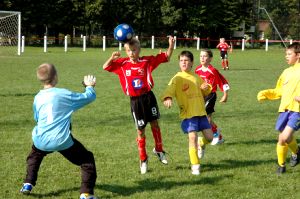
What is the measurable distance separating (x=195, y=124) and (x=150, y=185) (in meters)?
1.14

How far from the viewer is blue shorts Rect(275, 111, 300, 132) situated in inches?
248

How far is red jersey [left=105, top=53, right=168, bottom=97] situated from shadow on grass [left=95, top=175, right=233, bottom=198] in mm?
1282

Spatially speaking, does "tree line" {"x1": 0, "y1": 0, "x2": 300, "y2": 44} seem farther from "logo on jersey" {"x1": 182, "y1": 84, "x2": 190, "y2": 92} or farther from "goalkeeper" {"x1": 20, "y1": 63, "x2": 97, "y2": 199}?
"goalkeeper" {"x1": 20, "y1": 63, "x2": 97, "y2": 199}

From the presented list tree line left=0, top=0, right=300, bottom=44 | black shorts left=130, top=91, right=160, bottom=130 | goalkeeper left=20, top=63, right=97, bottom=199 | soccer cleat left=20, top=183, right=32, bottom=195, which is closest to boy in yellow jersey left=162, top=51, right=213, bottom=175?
black shorts left=130, top=91, right=160, bottom=130

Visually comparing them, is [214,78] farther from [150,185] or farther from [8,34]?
[8,34]

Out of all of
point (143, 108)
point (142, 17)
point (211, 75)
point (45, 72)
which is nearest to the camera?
point (45, 72)

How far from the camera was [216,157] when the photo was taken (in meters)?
7.59

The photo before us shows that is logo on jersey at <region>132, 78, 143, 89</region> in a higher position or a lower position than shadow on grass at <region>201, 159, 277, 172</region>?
higher

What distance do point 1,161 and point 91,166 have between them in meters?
2.34

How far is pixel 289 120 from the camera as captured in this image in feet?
20.9

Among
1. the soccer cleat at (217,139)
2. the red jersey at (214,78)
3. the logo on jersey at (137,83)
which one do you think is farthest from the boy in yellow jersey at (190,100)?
A: the soccer cleat at (217,139)

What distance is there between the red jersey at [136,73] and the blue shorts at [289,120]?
1868 millimetres

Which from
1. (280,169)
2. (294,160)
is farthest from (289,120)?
(294,160)

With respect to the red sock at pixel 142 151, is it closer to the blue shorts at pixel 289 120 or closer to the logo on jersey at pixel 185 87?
the logo on jersey at pixel 185 87
